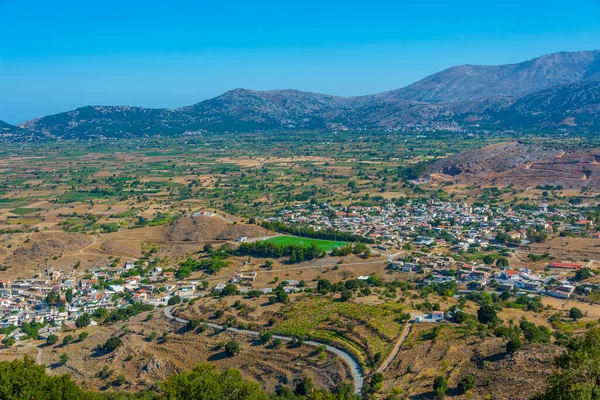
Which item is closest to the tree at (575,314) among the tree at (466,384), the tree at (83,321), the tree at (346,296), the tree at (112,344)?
the tree at (466,384)

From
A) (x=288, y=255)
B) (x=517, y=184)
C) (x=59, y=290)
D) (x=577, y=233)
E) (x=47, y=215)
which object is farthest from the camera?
(x=517, y=184)

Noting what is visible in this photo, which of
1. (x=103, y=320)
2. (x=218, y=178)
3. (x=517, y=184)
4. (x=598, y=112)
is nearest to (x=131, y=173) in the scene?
(x=218, y=178)

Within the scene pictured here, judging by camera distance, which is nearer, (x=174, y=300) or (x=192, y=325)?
(x=192, y=325)

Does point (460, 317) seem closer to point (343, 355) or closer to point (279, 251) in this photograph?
point (343, 355)

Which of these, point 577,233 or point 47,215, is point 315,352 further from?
point 47,215

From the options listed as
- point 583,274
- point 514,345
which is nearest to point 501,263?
point 583,274
